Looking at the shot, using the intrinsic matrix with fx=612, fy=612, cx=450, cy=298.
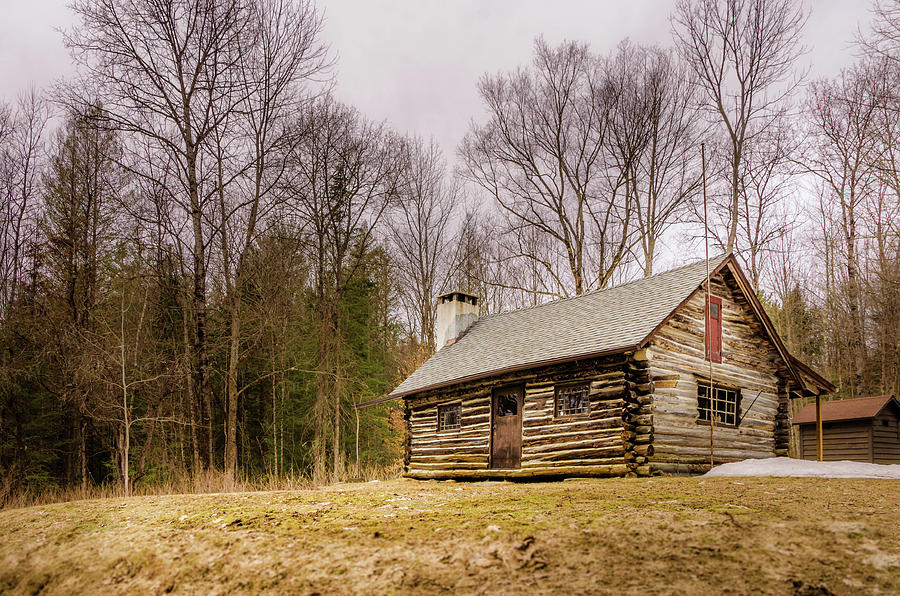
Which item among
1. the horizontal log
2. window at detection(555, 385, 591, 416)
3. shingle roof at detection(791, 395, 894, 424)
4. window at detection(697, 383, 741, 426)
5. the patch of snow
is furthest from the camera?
shingle roof at detection(791, 395, 894, 424)

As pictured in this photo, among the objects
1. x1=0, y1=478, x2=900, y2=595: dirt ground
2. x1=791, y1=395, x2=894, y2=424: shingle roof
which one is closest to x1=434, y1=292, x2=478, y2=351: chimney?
x1=791, y1=395, x2=894, y2=424: shingle roof

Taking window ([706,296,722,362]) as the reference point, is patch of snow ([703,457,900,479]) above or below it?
below

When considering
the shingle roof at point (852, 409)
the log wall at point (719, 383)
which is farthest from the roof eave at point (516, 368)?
the shingle roof at point (852, 409)

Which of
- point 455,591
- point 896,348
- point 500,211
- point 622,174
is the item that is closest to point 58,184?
point 500,211

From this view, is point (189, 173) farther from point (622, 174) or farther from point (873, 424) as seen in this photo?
point (873, 424)

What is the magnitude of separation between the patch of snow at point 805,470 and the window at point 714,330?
3128mm

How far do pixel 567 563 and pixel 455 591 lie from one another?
835 mm

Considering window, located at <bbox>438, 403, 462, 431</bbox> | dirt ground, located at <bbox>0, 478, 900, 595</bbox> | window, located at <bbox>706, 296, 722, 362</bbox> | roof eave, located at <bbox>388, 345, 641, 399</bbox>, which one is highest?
window, located at <bbox>706, 296, 722, 362</bbox>

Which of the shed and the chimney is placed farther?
the chimney

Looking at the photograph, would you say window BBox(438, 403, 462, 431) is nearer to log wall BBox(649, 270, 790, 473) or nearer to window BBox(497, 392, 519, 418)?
window BBox(497, 392, 519, 418)

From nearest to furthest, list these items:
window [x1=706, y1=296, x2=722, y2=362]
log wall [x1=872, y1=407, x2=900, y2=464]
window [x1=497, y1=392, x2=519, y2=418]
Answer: window [x1=706, y1=296, x2=722, y2=362]
window [x1=497, y1=392, x2=519, y2=418]
log wall [x1=872, y1=407, x2=900, y2=464]

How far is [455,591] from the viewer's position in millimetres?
3844

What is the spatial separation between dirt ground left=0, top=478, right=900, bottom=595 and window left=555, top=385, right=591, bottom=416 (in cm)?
766

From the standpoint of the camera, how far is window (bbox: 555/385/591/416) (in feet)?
48.8
